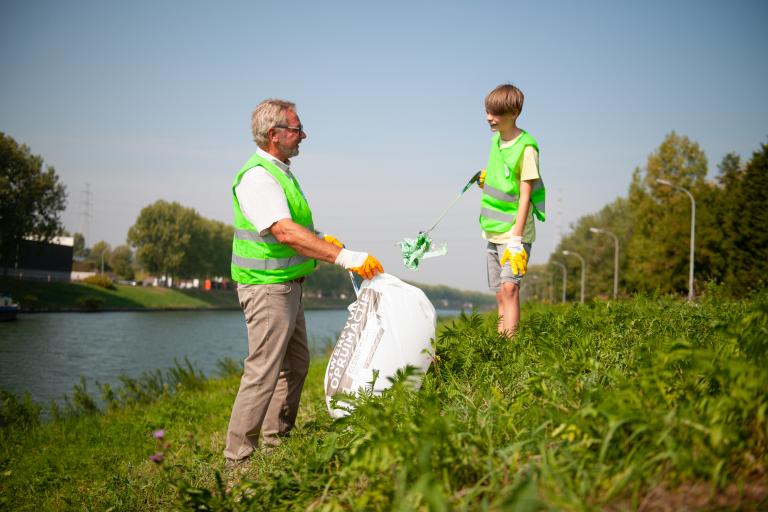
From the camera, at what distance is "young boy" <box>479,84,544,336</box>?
15.8ft

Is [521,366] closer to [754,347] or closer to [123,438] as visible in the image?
[754,347]

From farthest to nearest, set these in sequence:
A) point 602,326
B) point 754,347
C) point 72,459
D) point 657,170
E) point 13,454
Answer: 1. point 657,170
2. point 13,454
3. point 72,459
4. point 602,326
5. point 754,347

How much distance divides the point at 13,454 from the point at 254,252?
4438 mm

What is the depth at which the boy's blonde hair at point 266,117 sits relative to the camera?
4434mm

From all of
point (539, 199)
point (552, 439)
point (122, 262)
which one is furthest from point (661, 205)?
point (122, 262)

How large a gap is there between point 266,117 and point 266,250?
38.3 inches

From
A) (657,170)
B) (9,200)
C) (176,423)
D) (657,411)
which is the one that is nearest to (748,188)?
(657,170)

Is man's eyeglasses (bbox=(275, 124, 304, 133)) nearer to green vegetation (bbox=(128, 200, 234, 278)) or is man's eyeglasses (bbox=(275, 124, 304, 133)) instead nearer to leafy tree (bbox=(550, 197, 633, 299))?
leafy tree (bbox=(550, 197, 633, 299))

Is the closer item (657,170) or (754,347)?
(754,347)

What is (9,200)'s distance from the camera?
52344 millimetres

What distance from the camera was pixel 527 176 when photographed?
4855 mm

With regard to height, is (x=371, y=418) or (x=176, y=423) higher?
(x=371, y=418)

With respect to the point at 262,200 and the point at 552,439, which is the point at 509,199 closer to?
the point at 262,200

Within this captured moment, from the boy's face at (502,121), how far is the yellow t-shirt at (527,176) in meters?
→ 0.11
